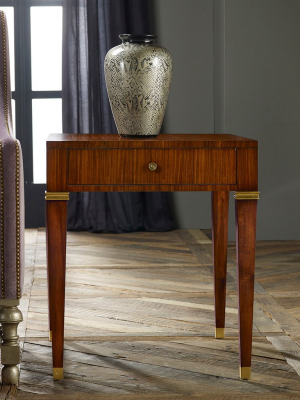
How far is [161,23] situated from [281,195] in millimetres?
1290

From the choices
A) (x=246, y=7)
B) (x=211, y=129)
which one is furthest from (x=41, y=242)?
(x=246, y=7)

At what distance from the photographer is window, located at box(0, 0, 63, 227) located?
13.1ft

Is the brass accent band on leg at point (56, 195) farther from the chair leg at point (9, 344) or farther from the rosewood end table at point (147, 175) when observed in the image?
the chair leg at point (9, 344)

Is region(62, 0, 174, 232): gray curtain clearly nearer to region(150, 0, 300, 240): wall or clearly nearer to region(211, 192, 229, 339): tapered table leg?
region(150, 0, 300, 240): wall

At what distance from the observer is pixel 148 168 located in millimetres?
1471

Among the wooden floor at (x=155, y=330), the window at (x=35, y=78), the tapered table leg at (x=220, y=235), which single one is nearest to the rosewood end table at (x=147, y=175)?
the wooden floor at (x=155, y=330)

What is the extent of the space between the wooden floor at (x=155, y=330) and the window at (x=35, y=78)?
101 cm

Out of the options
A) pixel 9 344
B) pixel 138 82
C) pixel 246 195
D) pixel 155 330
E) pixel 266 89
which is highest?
pixel 266 89

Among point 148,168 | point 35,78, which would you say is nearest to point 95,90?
point 35,78

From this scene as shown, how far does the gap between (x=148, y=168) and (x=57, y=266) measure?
1.04 ft

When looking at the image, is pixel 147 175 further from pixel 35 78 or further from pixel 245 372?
pixel 35 78

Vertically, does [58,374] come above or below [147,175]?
below

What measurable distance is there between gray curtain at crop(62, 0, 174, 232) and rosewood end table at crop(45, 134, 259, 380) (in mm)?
2283

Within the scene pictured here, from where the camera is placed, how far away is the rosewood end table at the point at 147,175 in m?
1.45
